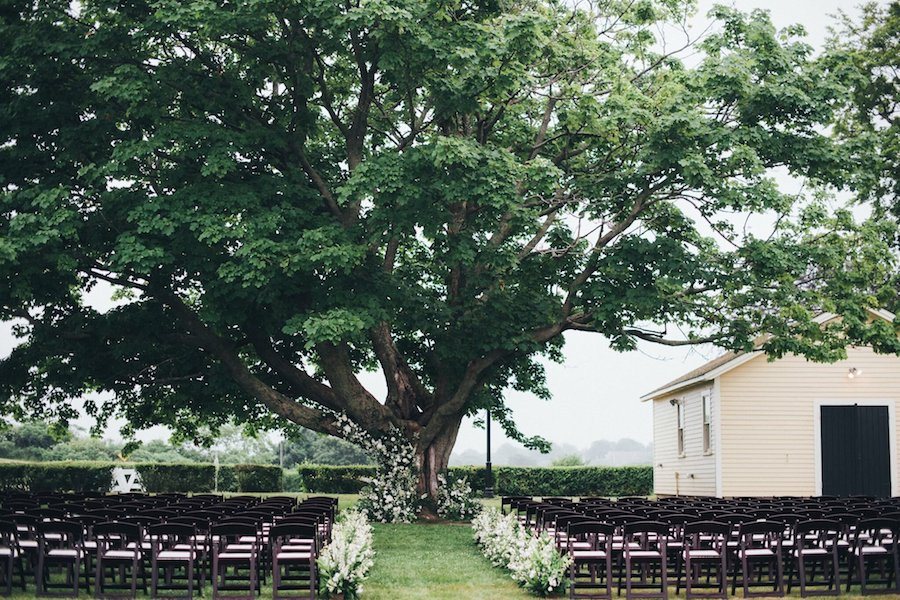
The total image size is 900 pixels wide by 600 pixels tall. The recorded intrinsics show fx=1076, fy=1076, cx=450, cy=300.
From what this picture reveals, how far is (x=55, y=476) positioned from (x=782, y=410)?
1033 inches

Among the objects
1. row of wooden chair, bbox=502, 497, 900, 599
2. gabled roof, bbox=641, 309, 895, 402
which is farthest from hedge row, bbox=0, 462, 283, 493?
row of wooden chair, bbox=502, 497, 900, 599

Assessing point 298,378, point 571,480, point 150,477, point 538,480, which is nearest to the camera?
point 298,378

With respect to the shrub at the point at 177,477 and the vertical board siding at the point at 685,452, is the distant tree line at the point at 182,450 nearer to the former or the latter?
the shrub at the point at 177,477

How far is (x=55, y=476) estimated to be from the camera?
40.2m

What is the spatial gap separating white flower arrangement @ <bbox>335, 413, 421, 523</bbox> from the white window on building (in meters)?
10.2

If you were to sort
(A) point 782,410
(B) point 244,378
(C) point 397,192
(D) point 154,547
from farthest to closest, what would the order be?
(A) point 782,410 < (B) point 244,378 < (C) point 397,192 < (D) point 154,547

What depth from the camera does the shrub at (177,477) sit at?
135 feet

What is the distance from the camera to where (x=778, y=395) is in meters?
30.5

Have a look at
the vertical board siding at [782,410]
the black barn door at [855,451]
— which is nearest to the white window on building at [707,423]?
the vertical board siding at [782,410]

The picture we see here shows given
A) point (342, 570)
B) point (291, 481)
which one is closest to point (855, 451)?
point (342, 570)

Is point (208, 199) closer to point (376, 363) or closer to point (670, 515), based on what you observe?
point (376, 363)

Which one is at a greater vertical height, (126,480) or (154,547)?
(154,547)

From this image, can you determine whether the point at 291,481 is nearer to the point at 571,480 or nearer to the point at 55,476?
the point at 55,476

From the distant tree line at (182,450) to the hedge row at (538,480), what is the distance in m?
18.7
